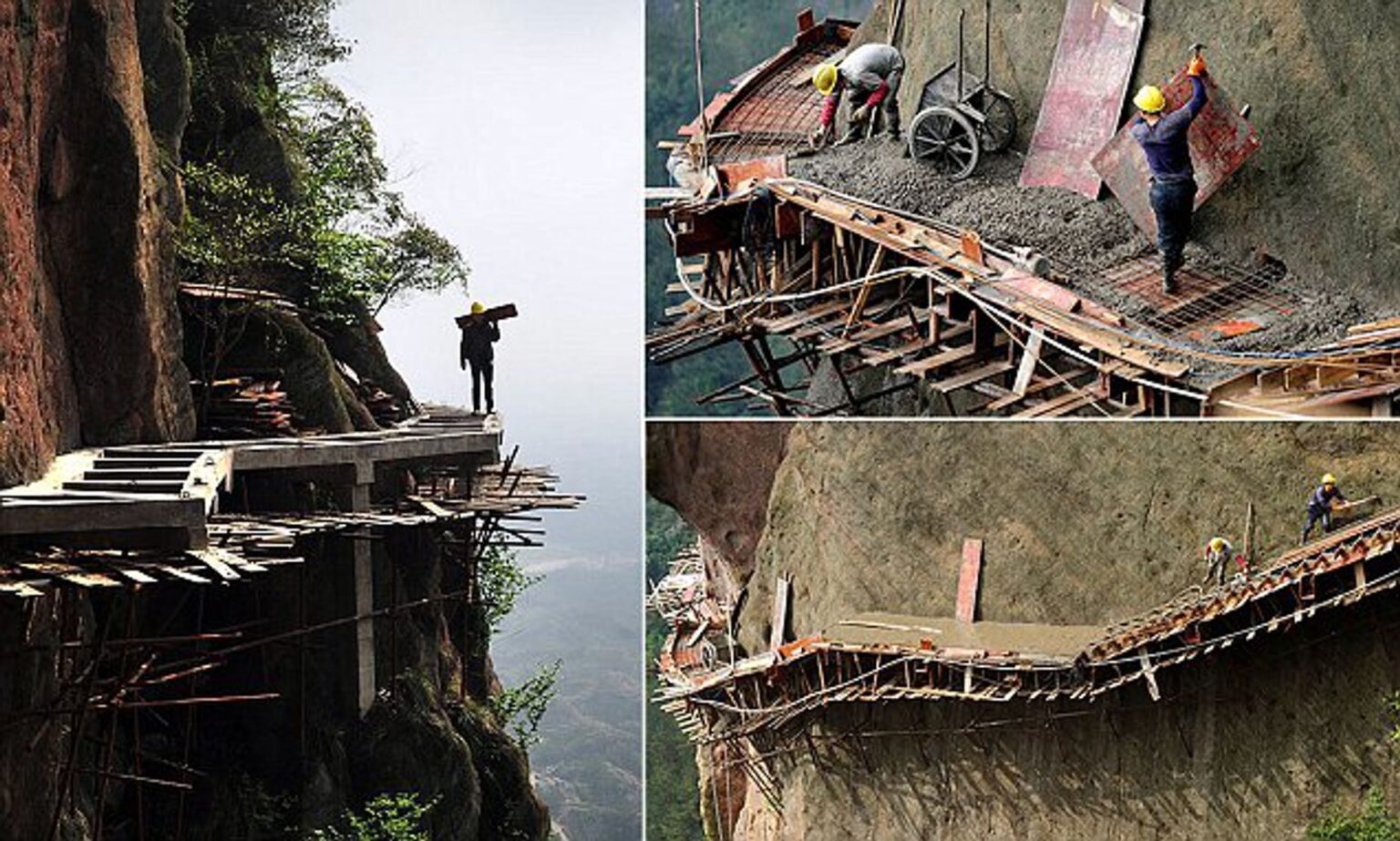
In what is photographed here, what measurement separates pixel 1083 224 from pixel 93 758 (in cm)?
518

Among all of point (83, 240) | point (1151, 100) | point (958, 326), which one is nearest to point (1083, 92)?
point (1151, 100)

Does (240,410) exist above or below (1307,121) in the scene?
below

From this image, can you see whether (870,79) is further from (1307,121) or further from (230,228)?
(230,228)

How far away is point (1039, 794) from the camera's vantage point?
299 inches

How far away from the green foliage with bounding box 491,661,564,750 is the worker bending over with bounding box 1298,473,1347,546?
23.5 feet

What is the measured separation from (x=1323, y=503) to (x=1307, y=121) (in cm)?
159

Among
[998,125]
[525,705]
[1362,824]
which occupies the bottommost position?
[525,705]

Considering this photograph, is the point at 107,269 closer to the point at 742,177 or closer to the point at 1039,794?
the point at 742,177

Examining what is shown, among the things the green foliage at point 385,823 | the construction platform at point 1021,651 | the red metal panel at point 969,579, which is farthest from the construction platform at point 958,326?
the green foliage at point 385,823

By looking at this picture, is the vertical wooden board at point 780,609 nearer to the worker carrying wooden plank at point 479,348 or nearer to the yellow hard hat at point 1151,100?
the yellow hard hat at point 1151,100

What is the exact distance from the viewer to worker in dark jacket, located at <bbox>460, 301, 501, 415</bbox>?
12289 mm

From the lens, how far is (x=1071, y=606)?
745cm

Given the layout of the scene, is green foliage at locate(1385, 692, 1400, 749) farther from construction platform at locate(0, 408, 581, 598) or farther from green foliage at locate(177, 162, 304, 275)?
green foliage at locate(177, 162, 304, 275)

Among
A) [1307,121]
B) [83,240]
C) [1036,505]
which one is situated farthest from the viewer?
[83,240]
